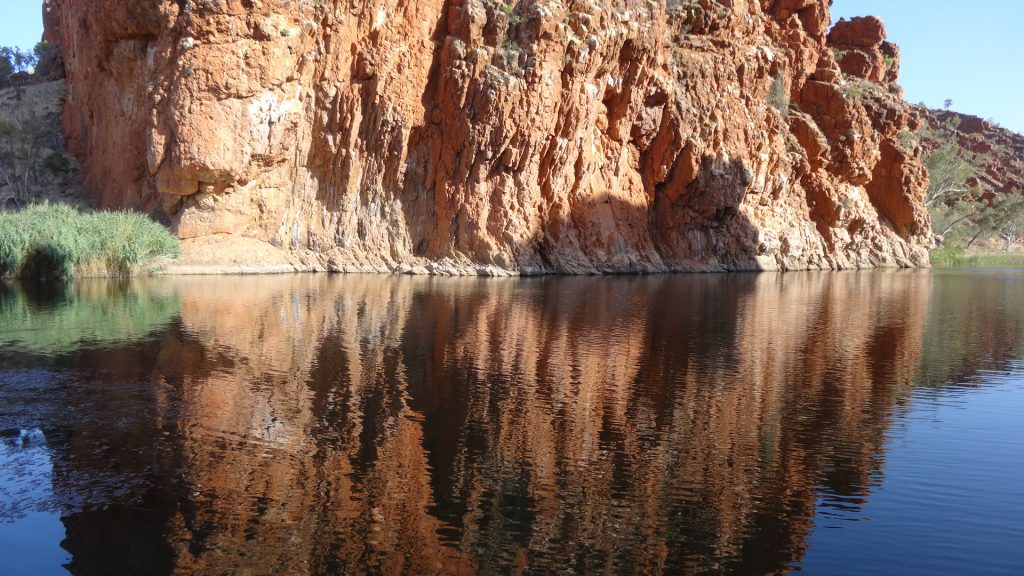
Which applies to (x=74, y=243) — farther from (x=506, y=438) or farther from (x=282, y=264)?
(x=506, y=438)

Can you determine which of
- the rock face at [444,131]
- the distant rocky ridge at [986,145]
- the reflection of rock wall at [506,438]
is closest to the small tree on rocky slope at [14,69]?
the rock face at [444,131]

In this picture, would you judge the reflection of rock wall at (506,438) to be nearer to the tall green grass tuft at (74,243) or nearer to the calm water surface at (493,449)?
the calm water surface at (493,449)

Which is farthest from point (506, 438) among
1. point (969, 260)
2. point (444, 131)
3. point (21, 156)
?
point (969, 260)

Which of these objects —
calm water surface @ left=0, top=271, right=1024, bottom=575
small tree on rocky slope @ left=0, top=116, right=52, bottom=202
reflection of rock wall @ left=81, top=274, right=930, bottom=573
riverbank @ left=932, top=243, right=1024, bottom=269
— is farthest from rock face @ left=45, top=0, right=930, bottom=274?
riverbank @ left=932, top=243, right=1024, bottom=269

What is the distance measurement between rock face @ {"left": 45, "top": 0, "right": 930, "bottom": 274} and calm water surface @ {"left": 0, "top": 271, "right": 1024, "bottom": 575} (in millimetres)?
18806

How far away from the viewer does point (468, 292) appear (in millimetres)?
31172

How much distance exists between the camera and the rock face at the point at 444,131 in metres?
36.2

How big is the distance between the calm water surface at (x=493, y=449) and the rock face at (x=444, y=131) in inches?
740

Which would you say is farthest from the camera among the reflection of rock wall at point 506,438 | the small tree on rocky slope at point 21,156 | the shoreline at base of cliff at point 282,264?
the small tree on rocky slope at point 21,156

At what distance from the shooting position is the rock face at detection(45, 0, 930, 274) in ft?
119

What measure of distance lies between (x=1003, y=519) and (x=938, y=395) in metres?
6.33

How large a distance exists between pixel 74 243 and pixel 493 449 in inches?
1071

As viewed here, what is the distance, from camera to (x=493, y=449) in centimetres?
961

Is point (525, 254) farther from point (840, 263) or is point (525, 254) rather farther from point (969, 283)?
point (840, 263)
